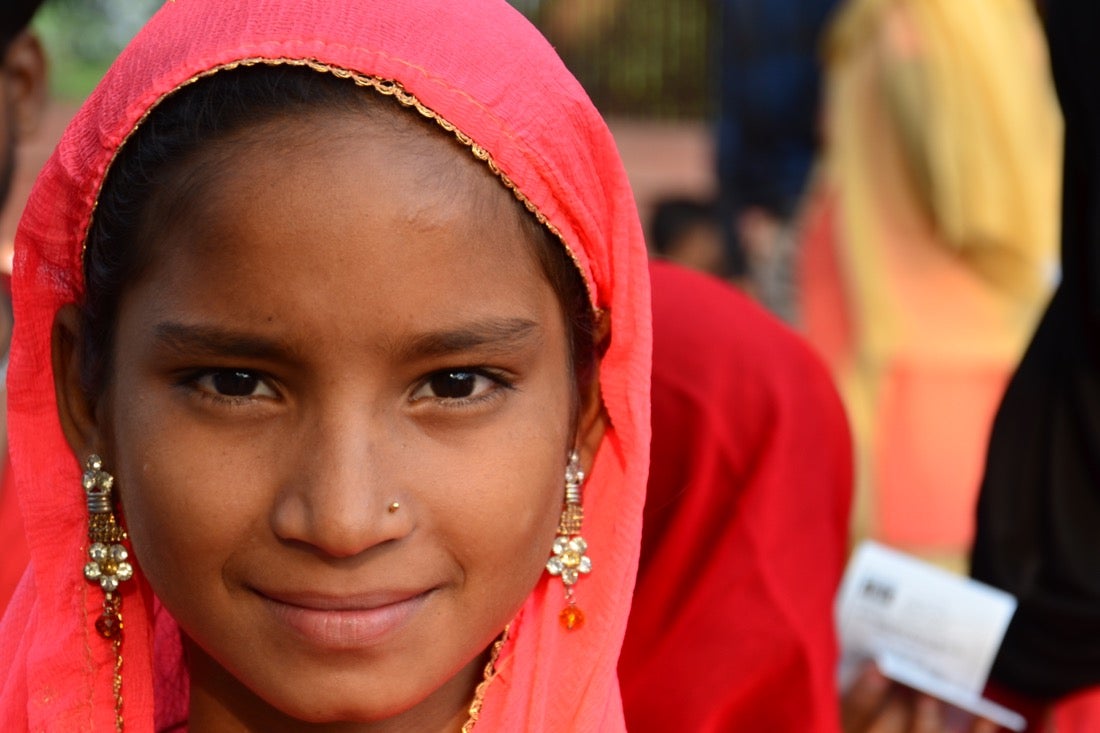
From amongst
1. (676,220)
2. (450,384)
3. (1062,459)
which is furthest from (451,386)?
(676,220)

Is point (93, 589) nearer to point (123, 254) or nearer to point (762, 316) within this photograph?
point (123, 254)

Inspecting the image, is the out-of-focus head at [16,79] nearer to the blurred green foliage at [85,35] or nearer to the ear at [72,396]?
the ear at [72,396]

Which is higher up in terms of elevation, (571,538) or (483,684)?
(571,538)

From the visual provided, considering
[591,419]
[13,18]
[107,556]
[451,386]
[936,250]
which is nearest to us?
[451,386]

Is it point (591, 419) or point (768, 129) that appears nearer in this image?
point (591, 419)

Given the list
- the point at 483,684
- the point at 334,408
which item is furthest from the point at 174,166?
the point at 483,684

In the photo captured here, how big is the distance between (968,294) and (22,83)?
311 cm

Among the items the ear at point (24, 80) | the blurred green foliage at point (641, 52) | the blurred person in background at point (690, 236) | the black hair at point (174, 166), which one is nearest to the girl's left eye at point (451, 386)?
Result: the black hair at point (174, 166)

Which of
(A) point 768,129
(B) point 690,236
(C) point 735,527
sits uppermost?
(A) point 768,129

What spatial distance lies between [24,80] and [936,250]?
120 inches

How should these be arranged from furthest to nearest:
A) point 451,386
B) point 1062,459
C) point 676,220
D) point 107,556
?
point 676,220 → point 1062,459 → point 107,556 → point 451,386

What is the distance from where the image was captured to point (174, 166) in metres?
1.39

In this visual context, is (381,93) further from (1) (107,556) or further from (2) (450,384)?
(1) (107,556)

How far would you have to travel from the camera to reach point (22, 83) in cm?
284
